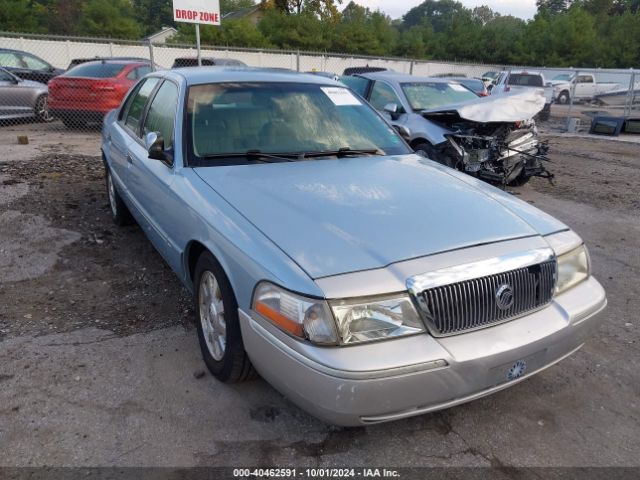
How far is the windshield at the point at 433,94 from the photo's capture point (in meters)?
8.02

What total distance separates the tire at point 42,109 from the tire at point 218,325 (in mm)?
11163

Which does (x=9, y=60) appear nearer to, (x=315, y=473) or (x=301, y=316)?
(x=301, y=316)

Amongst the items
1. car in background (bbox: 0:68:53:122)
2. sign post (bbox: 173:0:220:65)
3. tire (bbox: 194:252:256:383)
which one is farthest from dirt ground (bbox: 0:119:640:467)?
car in background (bbox: 0:68:53:122)

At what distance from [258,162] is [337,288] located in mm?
1461

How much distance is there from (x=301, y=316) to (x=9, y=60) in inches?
561

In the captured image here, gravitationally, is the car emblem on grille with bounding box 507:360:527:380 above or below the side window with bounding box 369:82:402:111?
below

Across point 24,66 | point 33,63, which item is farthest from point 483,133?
point 33,63

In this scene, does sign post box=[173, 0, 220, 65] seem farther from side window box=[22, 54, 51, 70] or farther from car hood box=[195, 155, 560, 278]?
car hood box=[195, 155, 560, 278]

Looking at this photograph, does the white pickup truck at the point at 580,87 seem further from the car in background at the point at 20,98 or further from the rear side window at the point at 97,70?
the car in background at the point at 20,98

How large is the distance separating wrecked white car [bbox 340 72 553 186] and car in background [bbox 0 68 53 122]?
28.5 feet

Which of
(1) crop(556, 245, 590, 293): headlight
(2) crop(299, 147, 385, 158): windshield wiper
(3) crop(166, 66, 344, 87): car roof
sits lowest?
(1) crop(556, 245, 590, 293): headlight

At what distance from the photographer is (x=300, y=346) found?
2.09 meters

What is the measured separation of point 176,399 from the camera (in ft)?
8.99

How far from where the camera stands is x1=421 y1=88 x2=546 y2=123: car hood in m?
6.73
